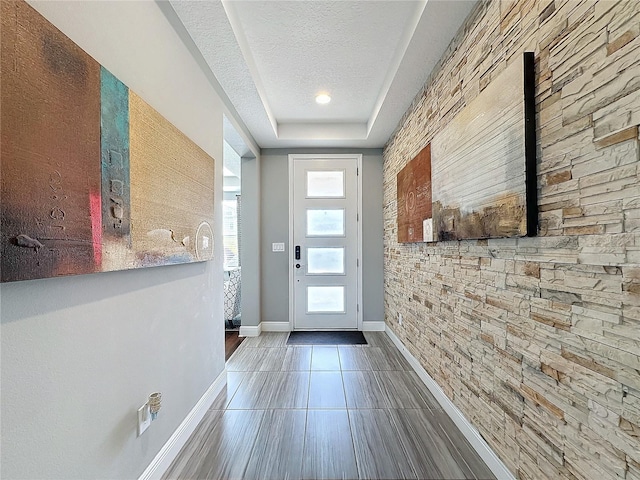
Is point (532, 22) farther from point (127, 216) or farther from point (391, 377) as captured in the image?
point (391, 377)

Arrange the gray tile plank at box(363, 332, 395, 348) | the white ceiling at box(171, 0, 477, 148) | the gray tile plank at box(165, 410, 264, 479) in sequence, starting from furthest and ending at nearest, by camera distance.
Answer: the gray tile plank at box(363, 332, 395, 348), the white ceiling at box(171, 0, 477, 148), the gray tile plank at box(165, 410, 264, 479)

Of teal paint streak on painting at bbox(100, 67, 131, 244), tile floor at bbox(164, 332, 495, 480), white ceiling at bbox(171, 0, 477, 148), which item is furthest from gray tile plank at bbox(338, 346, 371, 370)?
white ceiling at bbox(171, 0, 477, 148)

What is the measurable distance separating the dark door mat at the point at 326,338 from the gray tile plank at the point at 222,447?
149 centimetres

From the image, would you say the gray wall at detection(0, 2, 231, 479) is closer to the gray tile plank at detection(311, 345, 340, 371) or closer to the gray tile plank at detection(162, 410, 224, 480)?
the gray tile plank at detection(162, 410, 224, 480)

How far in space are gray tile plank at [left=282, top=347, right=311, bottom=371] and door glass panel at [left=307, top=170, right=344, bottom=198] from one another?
196 centimetres

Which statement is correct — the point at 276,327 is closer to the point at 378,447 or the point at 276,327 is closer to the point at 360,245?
the point at 360,245

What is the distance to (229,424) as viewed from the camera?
190 centimetres

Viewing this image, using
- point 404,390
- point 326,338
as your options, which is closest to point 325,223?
point 326,338

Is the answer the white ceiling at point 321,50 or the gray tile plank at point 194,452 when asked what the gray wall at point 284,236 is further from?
the gray tile plank at point 194,452

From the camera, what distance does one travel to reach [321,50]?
2.20 metres

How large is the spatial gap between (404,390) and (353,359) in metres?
0.72

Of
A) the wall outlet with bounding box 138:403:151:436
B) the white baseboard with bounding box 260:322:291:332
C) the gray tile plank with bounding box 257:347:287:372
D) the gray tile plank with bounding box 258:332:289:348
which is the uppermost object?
the wall outlet with bounding box 138:403:151:436


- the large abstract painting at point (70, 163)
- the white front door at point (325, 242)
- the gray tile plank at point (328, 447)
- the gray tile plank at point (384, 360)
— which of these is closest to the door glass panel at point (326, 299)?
the white front door at point (325, 242)

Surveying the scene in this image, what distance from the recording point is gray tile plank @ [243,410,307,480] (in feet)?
4.91
